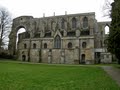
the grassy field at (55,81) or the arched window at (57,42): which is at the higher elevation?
the arched window at (57,42)

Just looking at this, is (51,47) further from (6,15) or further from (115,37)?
(115,37)

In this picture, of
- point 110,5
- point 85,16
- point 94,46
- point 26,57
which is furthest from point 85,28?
point 110,5

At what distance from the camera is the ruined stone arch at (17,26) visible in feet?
230

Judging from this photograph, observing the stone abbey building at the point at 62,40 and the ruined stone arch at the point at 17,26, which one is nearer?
the stone abbey building at the point at 62,40

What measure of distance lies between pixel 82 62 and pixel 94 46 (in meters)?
5.57

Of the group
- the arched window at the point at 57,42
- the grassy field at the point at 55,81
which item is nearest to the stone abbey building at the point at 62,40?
the arched window at the point at 57,42

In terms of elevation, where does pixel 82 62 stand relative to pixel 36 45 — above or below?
below

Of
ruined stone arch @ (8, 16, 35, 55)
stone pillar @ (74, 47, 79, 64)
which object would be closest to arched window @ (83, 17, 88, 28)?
stone pillar @ (74, 47, 79, 64)

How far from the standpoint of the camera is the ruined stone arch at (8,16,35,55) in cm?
6996

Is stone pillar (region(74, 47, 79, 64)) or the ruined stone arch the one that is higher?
the ruined stone arch

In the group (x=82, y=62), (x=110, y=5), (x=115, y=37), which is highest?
(x=110, y=5)

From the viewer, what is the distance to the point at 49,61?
5784 centimetres

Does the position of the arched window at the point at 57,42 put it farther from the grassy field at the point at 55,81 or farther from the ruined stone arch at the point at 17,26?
the grassy field at the point at 55,81

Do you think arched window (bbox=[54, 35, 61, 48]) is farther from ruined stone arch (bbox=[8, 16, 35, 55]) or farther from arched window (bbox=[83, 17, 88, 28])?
ruined stone arch (bbox=[8, 16, 35, 55])
